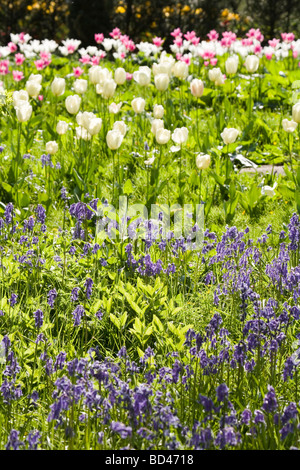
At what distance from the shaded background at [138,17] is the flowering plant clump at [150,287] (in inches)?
201

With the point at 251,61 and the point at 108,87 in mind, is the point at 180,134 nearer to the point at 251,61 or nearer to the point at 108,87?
the point at 108,87

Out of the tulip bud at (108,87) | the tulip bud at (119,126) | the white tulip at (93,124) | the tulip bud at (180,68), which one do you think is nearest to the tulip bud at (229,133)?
the tulip bud at (119,126)

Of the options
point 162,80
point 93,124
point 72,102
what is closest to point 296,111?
point 162,80

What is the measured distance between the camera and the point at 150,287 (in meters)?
2.82

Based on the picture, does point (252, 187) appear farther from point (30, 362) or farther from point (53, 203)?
point (30, 362)

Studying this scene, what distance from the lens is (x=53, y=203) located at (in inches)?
165

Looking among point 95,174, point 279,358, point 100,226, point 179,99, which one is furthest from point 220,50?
point 279,358

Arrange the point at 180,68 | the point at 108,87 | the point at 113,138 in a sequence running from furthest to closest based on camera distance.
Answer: the point at 180,68, the point at 108,87, the point at 113,138

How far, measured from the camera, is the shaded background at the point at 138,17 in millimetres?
10453

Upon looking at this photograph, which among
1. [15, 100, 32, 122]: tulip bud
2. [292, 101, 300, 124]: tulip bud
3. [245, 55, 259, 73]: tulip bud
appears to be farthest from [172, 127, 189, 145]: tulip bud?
[245, 55, 259, 73]: tulip bud

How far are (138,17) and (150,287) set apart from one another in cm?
929

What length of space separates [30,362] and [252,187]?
208 cm

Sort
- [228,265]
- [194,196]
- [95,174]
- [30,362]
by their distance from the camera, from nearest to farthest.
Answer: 1. [30,362]
2. [228,265]
3. [194,196]
4. [95,174]

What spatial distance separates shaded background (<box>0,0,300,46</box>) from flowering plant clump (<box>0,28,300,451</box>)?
5100 mm
